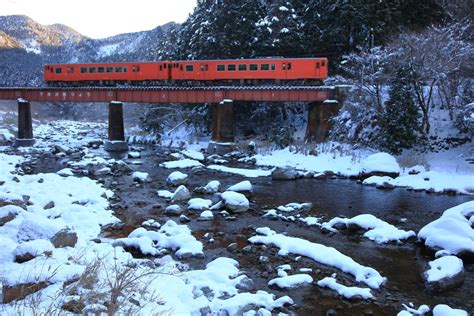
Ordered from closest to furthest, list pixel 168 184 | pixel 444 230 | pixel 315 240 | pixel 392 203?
pixel 444 230 → pixel 315 240 → pixel 392 203 → pixel 168 184

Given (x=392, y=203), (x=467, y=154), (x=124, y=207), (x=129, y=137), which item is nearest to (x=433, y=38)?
(x=467, y=154)

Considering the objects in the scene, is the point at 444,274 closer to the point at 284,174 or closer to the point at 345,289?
the point at 345,289

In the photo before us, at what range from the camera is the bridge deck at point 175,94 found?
29.4 m

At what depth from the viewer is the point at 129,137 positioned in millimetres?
40719

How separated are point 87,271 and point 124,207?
9.13 metres

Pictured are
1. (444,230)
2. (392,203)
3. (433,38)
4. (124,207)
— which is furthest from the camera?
(433,38)

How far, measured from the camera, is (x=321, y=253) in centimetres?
1016

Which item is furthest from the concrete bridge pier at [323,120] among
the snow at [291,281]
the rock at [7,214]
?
the rock at [7,214]

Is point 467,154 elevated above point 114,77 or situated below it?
below

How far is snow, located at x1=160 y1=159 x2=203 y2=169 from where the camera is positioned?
981 inches

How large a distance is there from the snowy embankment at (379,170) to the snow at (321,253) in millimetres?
9811

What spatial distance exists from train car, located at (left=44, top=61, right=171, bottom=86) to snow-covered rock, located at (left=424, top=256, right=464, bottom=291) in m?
28.8

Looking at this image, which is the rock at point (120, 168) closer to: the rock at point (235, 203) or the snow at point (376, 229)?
the rock at point (235, 203)

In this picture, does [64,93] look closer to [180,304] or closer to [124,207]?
[124,207]
